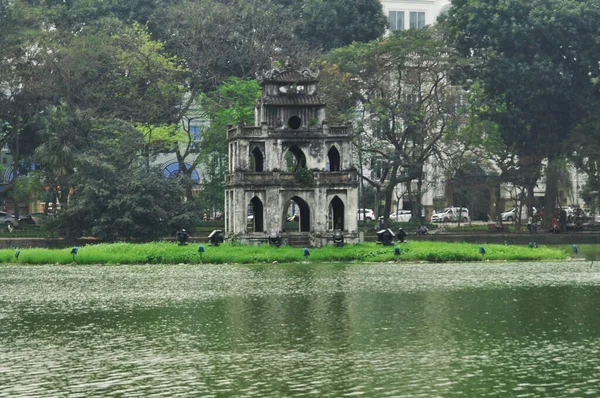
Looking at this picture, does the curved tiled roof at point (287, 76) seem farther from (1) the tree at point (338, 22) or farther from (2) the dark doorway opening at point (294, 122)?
(1) the tree at point (338, 22)

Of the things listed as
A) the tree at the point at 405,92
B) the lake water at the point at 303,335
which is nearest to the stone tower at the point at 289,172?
the lake water at the point at 303,335

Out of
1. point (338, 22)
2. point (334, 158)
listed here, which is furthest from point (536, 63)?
point (338, 22)

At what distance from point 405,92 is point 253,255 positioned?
3613 cm

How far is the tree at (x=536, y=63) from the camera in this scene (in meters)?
95.9

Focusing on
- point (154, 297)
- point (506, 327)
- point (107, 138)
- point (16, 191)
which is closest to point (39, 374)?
point (506, 327)

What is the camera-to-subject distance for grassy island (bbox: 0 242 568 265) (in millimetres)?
66312

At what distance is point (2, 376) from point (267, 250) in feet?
135

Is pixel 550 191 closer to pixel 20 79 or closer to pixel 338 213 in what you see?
pixel 338 213

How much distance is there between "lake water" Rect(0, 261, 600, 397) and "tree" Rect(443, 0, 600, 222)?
143 feet

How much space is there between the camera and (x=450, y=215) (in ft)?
383

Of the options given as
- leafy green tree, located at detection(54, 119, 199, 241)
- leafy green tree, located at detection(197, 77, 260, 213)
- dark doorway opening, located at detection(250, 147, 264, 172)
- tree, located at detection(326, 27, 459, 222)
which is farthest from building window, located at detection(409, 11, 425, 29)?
dark doorway opening, located at detection(250, 147, 264, 172)

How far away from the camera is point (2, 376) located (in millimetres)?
27734

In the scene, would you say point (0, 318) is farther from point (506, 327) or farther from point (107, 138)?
point (107, 138)

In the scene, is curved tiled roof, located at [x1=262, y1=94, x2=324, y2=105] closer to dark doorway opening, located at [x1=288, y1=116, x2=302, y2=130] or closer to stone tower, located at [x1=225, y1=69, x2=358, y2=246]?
stone tower, located at [x1=225, y1=69, x2=358, y2=246]
